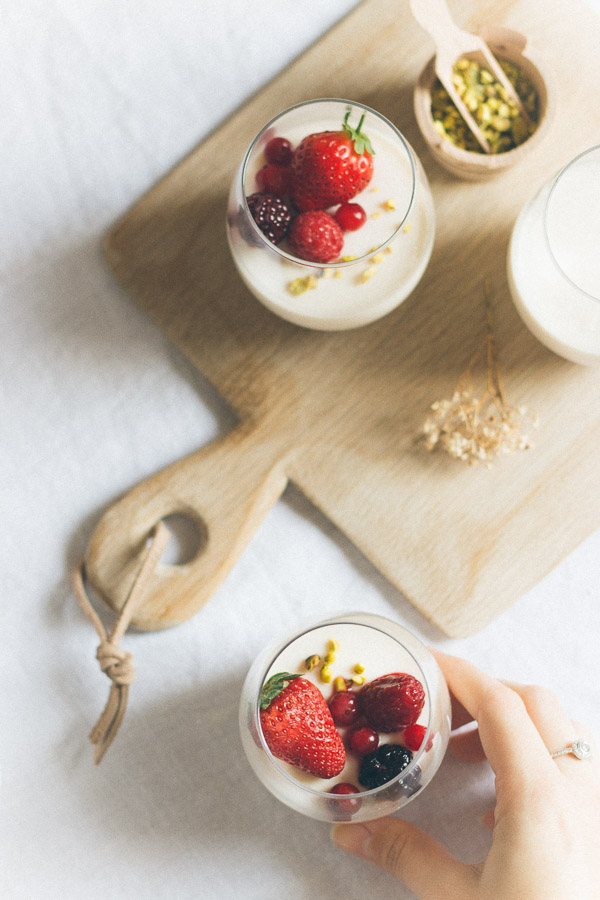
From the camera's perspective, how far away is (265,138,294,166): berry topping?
3.37 feet

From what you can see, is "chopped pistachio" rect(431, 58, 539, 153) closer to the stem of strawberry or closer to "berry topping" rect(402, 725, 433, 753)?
the stem of strawberry

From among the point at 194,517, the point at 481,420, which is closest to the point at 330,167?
the point at 481,420

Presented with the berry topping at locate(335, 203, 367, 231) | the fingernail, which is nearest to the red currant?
the fingernail

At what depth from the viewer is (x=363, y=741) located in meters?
0.95

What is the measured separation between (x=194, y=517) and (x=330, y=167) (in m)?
0.55

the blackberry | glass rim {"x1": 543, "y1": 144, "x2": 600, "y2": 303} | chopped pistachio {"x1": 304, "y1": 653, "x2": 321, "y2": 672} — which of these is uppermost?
glass rim {"x1": 543, "y1": 144, "x2": 600, "y2": 303}

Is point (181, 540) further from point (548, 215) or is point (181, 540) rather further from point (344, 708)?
point (548, 215)

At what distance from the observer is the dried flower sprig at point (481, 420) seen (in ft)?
3.67

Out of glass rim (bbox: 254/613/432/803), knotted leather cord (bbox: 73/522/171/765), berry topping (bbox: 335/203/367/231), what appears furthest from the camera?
knotted leather cord (bbox: 73/522/171/765)

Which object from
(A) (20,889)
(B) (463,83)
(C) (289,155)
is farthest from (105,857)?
(B) (463,83)

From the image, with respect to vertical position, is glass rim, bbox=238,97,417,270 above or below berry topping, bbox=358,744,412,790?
above

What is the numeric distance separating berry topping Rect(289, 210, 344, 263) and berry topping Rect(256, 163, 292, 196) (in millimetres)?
52

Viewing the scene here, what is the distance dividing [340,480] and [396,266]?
332 millimetres

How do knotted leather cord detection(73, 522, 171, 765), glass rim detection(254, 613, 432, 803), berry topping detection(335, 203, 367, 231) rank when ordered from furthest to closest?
knotted leather cord detection(73, 522, 171, 765), berry topping detection(335, 203, 367, 231), glass rim detection(254, 613, 432, 803)
